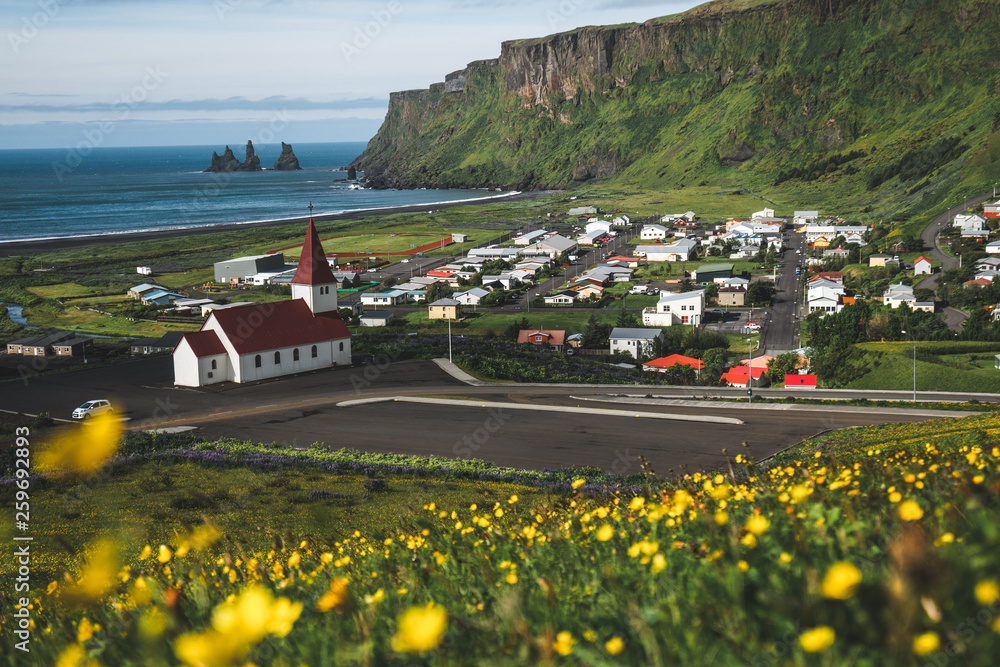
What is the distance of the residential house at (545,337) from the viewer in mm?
59719

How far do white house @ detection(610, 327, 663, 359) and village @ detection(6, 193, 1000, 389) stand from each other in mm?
77

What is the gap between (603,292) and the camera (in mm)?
81312

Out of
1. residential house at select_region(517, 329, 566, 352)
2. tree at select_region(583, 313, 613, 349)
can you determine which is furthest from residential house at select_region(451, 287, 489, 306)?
tree at select_region(583, 313, 613, 349)

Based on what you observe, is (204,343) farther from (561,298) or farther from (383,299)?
(561,298)

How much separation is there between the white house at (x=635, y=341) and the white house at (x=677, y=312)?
9.46 m

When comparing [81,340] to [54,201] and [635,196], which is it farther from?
[54,201]

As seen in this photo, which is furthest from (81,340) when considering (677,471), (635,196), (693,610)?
(635,196)

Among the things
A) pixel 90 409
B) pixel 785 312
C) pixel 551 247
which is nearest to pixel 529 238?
pixel 551 247

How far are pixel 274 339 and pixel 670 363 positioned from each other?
25.9 metres

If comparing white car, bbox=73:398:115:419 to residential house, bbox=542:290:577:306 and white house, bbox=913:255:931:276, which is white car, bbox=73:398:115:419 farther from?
white house, bbox=913:255:931:276

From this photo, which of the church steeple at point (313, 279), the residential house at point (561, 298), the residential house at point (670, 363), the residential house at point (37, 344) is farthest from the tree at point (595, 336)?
the residential house at point (37, 344)

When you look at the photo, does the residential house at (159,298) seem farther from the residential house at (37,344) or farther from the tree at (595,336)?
the tree at (595,336)

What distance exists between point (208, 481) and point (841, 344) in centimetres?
4066

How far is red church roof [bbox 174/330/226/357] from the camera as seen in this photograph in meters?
38.6
